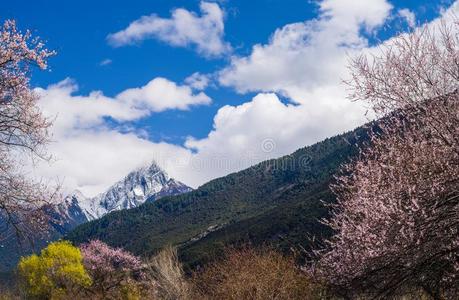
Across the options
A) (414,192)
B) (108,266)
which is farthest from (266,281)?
(108,266)

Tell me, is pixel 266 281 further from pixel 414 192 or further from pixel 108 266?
pixel 108 266

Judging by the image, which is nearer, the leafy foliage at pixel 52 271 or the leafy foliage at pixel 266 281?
the leafy foliage at pixel 266 281

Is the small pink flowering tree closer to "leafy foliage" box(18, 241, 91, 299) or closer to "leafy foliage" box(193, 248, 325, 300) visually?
"leafy foliage" box(18, 241, 91, 299)

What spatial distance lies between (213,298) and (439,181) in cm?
2138

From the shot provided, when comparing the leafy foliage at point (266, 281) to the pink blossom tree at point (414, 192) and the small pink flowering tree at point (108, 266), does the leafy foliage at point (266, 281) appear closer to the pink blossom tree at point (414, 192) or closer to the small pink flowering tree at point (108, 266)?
the pink blossom tree at point (414, 192)

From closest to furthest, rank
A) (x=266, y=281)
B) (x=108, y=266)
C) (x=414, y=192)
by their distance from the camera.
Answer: (x=414, y=192) < (x=266, y=281) < (x=108, y=266)

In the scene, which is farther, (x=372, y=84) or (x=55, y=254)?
(x=55, y=254)

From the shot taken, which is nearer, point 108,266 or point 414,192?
point 414,192

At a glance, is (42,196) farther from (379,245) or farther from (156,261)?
(156,261)

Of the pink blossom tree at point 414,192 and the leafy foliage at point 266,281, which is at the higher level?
the pink blossom tree at point 414,192

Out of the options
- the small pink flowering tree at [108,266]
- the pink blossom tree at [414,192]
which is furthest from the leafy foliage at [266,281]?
the small pink flowering tree at [108,266]

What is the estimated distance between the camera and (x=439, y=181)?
8203 millimetres

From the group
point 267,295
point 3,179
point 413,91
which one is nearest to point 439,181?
point 413,91

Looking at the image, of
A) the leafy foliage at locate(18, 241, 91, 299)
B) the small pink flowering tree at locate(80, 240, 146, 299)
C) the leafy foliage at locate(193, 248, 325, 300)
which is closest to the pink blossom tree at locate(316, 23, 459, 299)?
the leafy foliage at locate(193, 248, 325, 300)
